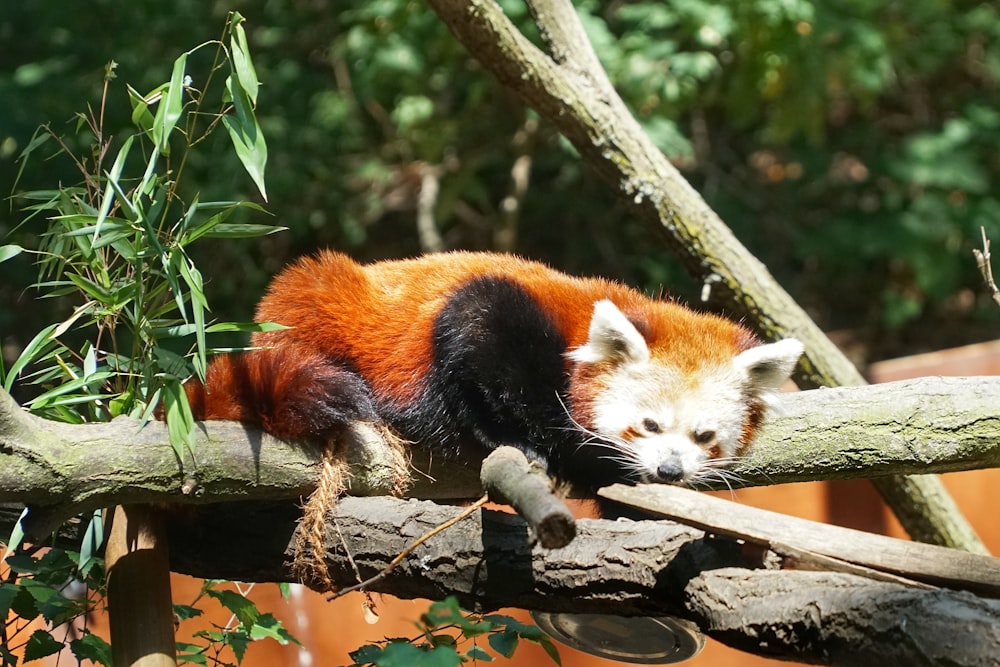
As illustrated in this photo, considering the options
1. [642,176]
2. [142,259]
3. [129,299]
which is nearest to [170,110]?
[142,259]

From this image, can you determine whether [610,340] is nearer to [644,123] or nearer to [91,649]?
[91,649]

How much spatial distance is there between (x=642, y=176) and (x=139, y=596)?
187 centimetres

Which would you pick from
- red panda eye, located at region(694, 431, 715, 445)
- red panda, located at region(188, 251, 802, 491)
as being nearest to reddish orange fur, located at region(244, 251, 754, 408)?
red panda, located at region(188, 251, 802, 491)

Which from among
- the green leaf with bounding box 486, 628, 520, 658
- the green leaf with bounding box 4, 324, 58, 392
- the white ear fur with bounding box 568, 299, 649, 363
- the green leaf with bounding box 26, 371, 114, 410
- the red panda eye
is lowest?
the green leaf with bounding box 486, 628, 520, 658

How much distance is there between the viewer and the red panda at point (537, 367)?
2441 mm

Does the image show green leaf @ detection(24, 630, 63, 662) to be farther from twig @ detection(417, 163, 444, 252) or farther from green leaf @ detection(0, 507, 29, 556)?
twig @ detection(417, 163, 444, 252)

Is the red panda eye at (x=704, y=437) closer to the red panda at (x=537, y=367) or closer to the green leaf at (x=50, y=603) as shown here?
the red panda at (x=537, y=367)

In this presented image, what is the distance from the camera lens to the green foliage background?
493 centimetres

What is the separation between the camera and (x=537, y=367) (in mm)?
2498

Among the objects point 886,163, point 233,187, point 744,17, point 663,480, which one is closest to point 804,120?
point 744,17

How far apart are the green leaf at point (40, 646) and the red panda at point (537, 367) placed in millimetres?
776

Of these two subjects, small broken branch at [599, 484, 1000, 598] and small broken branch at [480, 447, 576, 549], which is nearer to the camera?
small broken branch at [480, 447, 576, 549]

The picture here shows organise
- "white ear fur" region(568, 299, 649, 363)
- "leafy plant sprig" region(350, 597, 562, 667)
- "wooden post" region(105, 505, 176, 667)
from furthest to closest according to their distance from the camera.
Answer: "white ear fur" region(568, 299, 649, 363)
"wooden post" region(105, 505, 176, 667)
"leafy plant sprig" region(350, 597, 562, 667)

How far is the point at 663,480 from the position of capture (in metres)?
2.45
